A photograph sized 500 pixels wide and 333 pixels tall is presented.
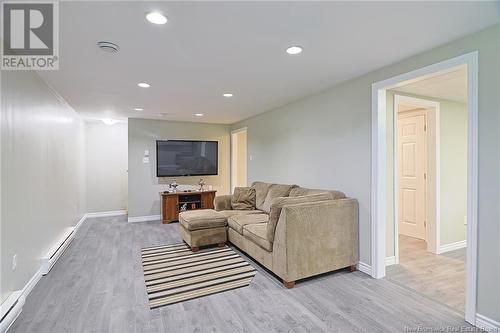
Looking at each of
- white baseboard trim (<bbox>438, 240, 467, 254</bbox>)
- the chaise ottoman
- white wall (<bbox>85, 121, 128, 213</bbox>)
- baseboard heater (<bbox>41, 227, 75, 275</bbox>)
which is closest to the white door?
white baseboard trim (<bbox>438, 240, 467, 254</bbox>)

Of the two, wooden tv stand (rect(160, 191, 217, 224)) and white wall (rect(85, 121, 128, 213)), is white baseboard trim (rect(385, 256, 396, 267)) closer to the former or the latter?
wooden tv stand (rect(160, 191, 217, 224))

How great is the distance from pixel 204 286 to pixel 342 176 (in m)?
2.10

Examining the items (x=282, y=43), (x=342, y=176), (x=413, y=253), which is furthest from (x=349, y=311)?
(x=282, y=43)

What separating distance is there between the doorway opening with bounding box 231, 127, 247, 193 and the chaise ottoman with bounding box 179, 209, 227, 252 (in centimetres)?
287

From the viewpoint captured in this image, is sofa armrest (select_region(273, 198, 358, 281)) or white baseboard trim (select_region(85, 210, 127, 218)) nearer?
sofa armrest (select_region(273, 198, 358, 281))

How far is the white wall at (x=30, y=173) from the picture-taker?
2184 mm

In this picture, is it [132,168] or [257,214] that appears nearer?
[257,214]

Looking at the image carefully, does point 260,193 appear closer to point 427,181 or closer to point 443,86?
point 427,181

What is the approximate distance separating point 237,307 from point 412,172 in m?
3.72

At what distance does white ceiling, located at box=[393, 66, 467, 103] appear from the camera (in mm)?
2799

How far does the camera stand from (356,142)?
122 inches

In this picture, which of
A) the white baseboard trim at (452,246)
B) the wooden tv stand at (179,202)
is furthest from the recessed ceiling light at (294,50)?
the wooden tv stand at (179,202)

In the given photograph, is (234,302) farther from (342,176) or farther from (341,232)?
(342,176)

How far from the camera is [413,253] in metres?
3.70
